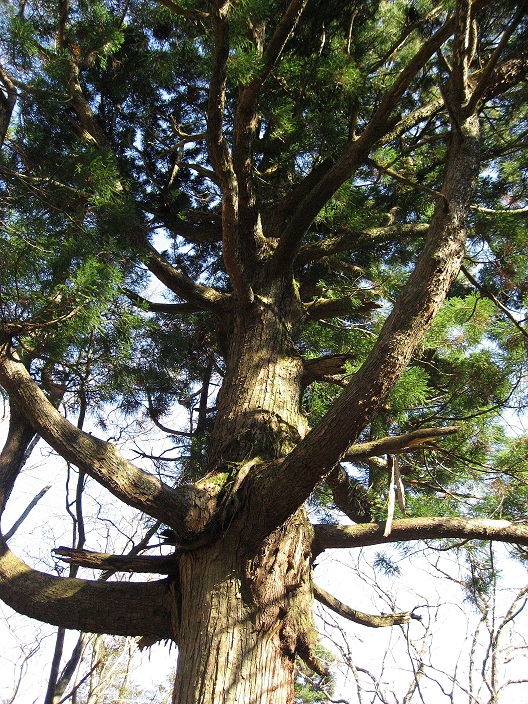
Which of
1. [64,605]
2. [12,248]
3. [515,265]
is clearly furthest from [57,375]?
[515,265]

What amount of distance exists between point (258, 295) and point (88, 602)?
1.86 m

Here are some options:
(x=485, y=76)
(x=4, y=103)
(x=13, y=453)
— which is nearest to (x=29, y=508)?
(x=13, y=453)

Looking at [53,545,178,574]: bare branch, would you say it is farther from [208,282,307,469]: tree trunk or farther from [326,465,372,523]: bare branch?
[326,465,372,523]: bare branch

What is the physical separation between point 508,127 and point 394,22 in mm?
1232

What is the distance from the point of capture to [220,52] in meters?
2.38

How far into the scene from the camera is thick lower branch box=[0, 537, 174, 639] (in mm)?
2307

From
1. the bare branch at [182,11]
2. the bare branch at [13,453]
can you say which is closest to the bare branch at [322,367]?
→ the bare branch at [13,453]

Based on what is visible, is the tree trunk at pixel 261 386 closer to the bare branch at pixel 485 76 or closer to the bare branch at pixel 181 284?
the bare branch at pixel 181 284

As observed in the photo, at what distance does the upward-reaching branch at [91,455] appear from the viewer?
2.18m

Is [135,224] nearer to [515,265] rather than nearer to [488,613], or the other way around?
[515,265]

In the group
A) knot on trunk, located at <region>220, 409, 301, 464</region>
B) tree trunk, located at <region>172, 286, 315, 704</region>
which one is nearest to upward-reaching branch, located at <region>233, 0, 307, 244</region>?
tree trunk, located at <region>172, 286, 315, 704</region>

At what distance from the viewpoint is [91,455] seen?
2.18 metres

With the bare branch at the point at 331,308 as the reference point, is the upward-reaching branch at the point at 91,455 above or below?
below

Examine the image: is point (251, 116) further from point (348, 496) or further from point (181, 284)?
point (348, 496)
